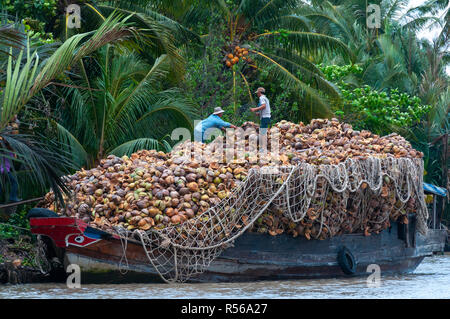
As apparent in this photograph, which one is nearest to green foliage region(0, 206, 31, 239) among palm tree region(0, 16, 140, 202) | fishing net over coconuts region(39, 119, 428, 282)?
fishing net over coconuts region(39, 119, 428, 282)

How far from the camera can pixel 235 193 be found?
927 cm

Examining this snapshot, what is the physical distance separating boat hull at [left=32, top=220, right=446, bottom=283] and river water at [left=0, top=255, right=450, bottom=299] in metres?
0.13

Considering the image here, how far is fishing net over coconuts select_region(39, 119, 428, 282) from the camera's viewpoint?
902 cm

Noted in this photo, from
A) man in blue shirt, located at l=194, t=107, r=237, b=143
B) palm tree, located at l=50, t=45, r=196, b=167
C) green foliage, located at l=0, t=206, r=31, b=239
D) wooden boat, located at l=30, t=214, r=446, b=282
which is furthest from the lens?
palm tree, located at l=50, t=45, r=196, b=167

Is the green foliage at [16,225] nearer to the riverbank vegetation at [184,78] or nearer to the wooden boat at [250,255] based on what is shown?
the riverbank vegetation at [184,78]

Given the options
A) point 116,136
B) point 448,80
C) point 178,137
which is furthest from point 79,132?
point 448,80

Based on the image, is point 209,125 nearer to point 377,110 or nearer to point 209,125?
point 209,125

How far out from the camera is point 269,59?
16.6 metres

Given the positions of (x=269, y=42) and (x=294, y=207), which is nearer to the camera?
(x=294, y=207)

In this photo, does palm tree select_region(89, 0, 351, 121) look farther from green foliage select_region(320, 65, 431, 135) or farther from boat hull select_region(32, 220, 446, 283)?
boat hull select_region(32, 220, 446, 283)

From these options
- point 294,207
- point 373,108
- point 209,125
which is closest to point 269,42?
point 373,108

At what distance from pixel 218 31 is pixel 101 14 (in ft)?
12.5

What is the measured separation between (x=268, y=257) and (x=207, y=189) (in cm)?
129
